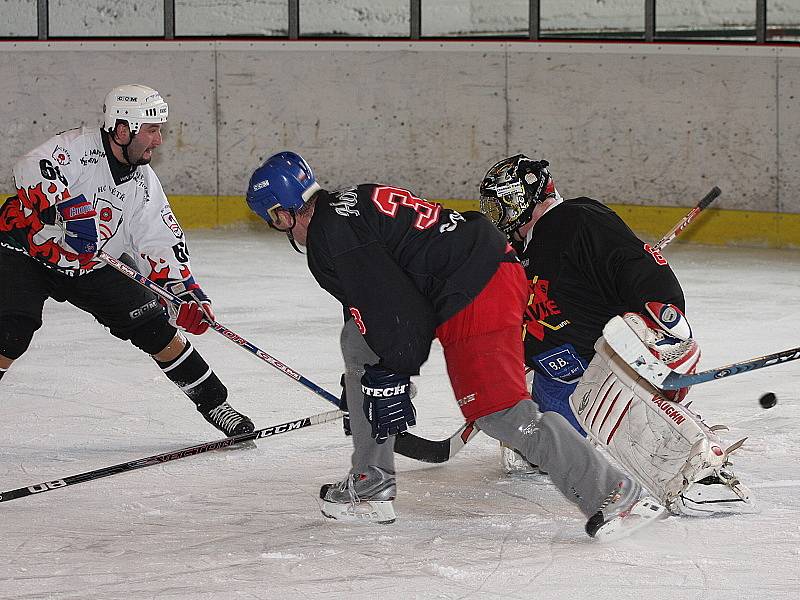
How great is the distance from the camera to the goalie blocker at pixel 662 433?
2695 millimetres

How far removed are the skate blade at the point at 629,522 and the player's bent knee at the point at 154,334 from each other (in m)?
1.51

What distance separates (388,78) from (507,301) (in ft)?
18.3

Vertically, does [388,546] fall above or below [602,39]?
below

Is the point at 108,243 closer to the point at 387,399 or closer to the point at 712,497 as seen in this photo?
the point at 387,399

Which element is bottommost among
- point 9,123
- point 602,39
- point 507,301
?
point 507,301

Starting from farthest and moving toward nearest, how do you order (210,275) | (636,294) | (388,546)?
(210,275) → (636,294) → (388,546)

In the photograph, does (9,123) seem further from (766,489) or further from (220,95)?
(766,489)

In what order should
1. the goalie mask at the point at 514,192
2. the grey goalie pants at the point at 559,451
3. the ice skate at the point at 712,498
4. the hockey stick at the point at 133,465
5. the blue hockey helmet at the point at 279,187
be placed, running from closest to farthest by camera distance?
the grey goalie pants at the point at 559,451 < the blue hockey helmet at the point at 279,187 < the ice skate at the point at 712,498 < the hockey stick at the point at 133,465 < the goalie mask at the point at 514,192

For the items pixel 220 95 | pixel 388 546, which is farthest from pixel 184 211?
pixel 388 546

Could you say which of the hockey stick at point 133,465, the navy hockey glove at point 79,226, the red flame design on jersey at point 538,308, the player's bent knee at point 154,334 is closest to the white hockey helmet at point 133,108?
the navy hockey glove at point 79,226

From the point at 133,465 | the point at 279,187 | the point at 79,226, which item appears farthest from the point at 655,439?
the point at 79,226

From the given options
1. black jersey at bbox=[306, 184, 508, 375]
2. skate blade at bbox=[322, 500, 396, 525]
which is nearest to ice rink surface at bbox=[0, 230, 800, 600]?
skate blade at bbox=[322, 500, 396, 525]

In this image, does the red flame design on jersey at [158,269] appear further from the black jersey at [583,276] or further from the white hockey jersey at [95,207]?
the black jersey at [583,276]

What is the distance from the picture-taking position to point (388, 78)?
8047 millimetres
